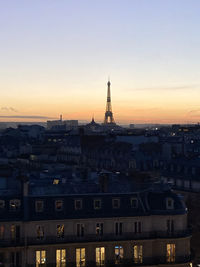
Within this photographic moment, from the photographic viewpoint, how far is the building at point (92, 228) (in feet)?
141

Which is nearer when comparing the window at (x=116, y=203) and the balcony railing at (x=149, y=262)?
the balcony railing at (x=149, y=262)

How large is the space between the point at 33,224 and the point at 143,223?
9201 mm

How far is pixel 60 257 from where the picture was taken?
4322 centimetres

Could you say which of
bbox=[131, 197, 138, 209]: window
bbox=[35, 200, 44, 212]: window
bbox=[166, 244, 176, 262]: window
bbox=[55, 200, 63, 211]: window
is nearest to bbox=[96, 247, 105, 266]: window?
bbox=[131, 197, 138, 209]: window

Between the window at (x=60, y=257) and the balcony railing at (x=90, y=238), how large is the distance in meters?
0.74

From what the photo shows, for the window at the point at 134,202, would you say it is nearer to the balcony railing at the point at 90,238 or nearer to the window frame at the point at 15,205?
the balcony railing at the point at 90,238

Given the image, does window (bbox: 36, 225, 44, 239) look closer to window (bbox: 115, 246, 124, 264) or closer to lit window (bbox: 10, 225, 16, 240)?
lit window (bbox: 10, 225, 16, 240)

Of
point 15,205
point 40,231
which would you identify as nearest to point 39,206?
point 15,205

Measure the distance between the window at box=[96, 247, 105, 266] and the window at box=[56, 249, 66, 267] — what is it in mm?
2717

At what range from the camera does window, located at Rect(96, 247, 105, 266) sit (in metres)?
43.6

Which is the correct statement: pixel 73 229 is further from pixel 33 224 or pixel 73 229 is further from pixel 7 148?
pixel 7 148

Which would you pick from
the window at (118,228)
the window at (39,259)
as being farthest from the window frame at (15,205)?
the window at (118,228)

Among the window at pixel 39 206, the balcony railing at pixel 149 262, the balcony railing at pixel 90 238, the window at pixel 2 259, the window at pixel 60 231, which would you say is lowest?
the balcony railing at pixel 149 262

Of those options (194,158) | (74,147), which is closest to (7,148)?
(74,147)
